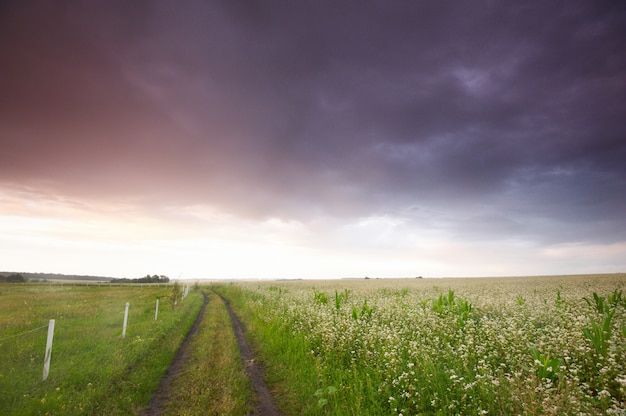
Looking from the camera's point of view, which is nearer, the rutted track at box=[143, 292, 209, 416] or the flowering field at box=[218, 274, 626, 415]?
the flowering field at box=[218, 274, 626, 415]

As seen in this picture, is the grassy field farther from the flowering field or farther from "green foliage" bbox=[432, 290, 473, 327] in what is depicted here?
"green foliage" bbox=[432, 290, 473, 327]

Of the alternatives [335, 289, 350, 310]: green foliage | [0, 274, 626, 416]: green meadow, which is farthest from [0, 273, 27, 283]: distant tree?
[335, 289, 350, 310]: green foliage

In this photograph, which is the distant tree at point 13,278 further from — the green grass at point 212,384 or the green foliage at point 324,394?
the green foliage at point 324,394

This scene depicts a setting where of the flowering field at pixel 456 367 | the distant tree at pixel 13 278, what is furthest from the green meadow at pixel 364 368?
the distant tree at pixel 13 278

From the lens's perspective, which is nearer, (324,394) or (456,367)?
(456,367)

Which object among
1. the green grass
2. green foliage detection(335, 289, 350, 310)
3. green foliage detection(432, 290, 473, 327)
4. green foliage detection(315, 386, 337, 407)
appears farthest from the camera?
green foliage detection(335, 289, 350, 310)

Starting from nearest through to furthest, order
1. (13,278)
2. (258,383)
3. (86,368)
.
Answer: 1. (258,383)
2. (86,368)
3. (13,278)

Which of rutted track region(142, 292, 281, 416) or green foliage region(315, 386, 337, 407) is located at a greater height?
Answer: green foliage region(315, 386, 337, 407)

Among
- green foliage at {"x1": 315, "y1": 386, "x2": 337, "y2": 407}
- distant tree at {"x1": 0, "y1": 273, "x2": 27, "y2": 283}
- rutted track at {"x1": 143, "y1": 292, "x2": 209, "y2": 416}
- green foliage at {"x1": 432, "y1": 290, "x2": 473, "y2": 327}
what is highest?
green foliage at {"x1": 432, "y1": 290, "x2": 473, "y2": 327}

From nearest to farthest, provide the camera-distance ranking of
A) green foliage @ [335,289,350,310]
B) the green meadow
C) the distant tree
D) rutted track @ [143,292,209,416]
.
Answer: the green meadow, rutted track @ [143,292,209,416], green foliage @ [335,289,350,310], the distant tree

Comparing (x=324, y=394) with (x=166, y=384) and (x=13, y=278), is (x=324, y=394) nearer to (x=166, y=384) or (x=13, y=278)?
(x=166, y=384)

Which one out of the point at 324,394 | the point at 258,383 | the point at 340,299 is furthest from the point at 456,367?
the point at 340,299

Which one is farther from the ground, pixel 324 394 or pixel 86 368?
pixel 324 394

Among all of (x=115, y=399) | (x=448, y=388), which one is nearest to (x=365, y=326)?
(x=448, y=388)
